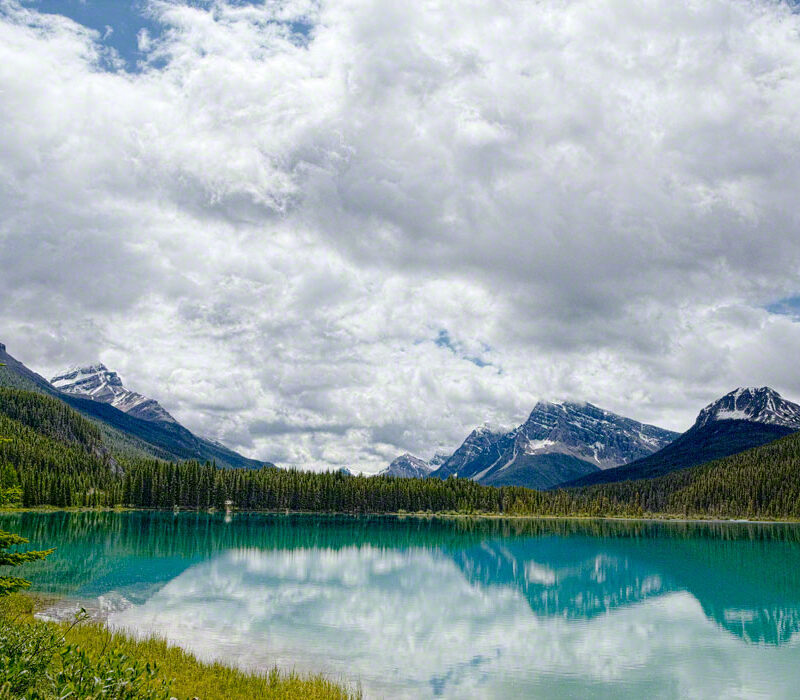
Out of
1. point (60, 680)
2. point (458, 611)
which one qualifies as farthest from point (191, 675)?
point (458, 611)

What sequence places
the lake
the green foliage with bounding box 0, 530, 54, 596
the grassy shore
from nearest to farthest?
the green foliage with bounding box 0, 530, 54, 596, the grassy shore, the lake

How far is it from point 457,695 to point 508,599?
34411 millimetres

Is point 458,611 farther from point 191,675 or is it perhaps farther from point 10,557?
point 10,557

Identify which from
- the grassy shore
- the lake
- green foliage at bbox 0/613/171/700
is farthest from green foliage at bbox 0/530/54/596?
the lake

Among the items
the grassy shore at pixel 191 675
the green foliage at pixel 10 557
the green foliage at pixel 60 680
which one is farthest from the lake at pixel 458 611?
the green foliage at pixel 60 680

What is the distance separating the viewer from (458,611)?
5719cm

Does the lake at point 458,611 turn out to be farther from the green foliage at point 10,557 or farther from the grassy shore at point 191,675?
the green foliage at point 10,557

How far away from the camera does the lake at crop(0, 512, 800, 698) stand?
3659cm

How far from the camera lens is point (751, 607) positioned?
202 ft

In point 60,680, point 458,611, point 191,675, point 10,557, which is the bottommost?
point 458,611

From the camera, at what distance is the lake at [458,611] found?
36.6 meters

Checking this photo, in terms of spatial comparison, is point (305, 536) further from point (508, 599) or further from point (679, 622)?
point (679, 622)

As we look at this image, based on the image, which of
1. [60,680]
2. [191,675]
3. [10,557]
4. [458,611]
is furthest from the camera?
[458,611]

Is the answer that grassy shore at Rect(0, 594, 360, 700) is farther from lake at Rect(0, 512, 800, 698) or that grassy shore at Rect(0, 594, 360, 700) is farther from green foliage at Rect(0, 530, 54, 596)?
lake at Rect(0, 512, 800, 698)
